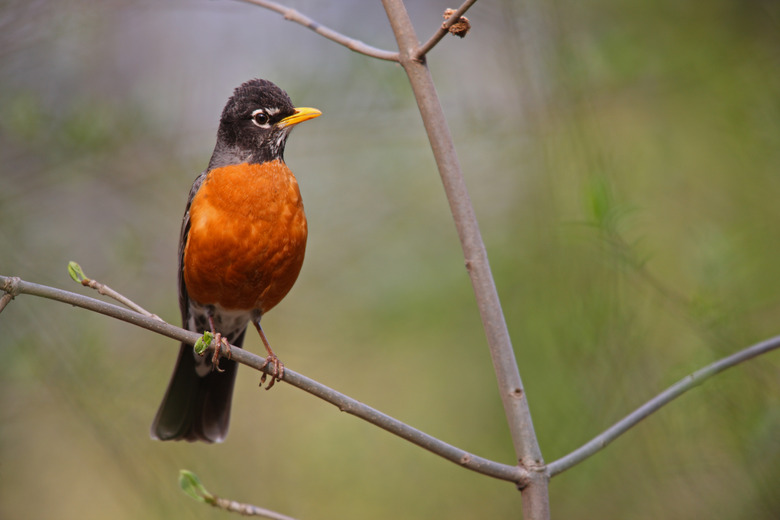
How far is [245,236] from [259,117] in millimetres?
760

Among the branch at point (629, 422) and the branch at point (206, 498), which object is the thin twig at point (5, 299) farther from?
the branch at point (629, 422)

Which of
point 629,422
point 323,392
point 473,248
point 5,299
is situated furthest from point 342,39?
point 629,422

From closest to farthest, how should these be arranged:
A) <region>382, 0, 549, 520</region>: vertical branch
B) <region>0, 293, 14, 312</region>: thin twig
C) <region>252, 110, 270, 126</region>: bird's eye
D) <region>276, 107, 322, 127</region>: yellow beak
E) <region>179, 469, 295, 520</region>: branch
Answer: <region>0, 293, 14, 312</region>: thin twig → <region>382, 0, 549, 520</region>: vertical branch → <region>179, 469, 295, 520</region>: branch → <region>276, 107, 322, 127</region>: yellow beak → <region>252, 110, 270, 126</region>: bird's eye

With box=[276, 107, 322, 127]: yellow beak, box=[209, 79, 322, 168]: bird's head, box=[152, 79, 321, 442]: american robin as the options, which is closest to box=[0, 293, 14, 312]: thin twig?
box=[152, 79, 321, 442]: american robin

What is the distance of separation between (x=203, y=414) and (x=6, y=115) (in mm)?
2099

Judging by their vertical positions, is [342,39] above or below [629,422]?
above

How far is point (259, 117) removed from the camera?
371cm

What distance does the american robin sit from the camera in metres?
3.28

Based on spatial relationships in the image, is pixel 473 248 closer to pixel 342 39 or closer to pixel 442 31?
pixel 442 31

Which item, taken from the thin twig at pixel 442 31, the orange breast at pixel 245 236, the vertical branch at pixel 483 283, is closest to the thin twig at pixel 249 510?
the vertical branch at pixel 483 283

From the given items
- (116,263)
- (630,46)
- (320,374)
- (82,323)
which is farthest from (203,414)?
(630,46)

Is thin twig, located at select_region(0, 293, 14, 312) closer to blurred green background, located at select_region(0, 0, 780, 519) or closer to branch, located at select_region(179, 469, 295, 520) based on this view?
branch, located at select_region(179, 469, 295, 520)

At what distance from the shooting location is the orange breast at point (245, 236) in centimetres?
327

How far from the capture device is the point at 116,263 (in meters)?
4.83
